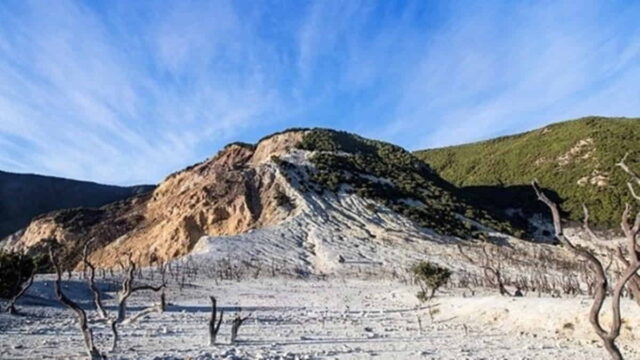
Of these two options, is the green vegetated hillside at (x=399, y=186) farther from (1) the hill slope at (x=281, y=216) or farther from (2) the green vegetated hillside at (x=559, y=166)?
(2) the green vegetated hillside at (x=559, y=166)

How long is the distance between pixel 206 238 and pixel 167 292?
739 inches

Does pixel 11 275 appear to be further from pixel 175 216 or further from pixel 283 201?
pixel 175 216

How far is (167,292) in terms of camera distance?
113 feet

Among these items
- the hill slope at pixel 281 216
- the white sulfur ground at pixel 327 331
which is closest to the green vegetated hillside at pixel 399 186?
the hill slope at pixel 281 216

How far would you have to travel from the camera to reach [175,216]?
63812 millimetres

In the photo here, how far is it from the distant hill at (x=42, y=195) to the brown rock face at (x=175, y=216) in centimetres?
2700

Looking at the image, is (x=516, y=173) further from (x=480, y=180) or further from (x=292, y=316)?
(x=292, y=316)

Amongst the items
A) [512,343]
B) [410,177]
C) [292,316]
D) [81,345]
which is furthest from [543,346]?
[410,177]

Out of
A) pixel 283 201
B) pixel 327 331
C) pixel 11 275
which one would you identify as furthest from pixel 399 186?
pixel 327 331

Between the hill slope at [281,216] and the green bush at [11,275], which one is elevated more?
the hill slope at [281,216]

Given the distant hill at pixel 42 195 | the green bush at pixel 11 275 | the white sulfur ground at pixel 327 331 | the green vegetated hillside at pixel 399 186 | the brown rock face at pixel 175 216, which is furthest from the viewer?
the distant hill at pixel 42 195

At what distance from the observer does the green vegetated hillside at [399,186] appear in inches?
2490

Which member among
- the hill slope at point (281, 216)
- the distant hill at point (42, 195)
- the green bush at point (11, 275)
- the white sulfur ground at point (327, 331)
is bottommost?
the white sulfur ground at point (327, 331)

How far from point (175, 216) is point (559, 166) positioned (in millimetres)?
68238
